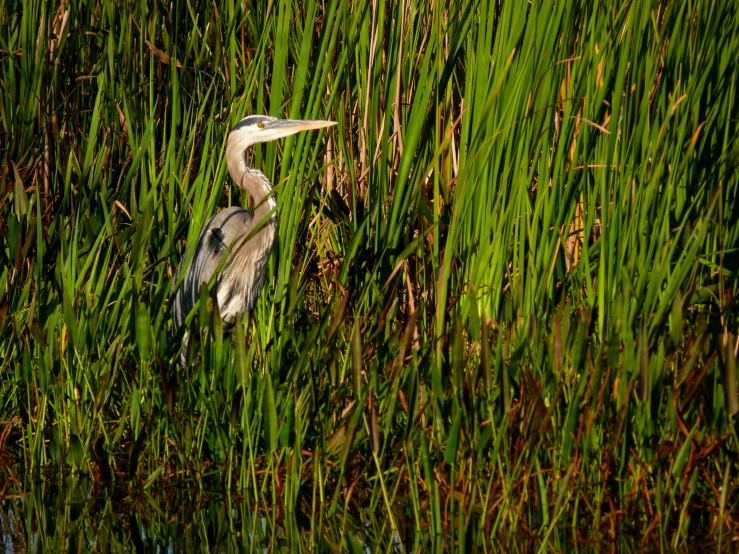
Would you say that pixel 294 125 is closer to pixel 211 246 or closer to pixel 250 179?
pixel 250 179

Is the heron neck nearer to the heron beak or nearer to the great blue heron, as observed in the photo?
the great blue heron

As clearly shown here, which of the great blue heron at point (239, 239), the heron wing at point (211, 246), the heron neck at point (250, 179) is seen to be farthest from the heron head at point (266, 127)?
the heron wing at point (211, 246)

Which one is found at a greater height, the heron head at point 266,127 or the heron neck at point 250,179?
the heron head at point 266,127

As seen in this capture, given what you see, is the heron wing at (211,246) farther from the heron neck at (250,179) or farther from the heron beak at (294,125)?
the heron beak at (294,125)

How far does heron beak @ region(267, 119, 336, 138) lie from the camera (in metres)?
3.09

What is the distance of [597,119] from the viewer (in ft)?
8.71

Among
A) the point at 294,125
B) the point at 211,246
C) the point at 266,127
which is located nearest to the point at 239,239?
the point at 211,246

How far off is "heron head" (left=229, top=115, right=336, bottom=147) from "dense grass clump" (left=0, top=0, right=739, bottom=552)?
0.07 m

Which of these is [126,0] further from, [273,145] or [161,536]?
[161,536]

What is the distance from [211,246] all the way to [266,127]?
743 mm

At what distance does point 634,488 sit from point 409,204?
40.8 inches

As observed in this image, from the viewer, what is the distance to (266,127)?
3.38 meters

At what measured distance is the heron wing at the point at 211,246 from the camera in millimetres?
3861

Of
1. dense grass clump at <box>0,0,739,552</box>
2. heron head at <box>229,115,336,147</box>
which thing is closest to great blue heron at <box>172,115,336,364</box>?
heron head at <box>229,115,336,147</box>
